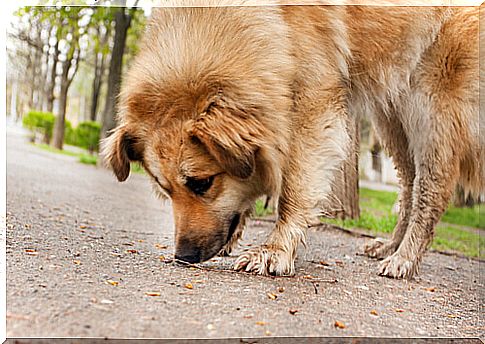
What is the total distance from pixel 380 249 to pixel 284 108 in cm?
100

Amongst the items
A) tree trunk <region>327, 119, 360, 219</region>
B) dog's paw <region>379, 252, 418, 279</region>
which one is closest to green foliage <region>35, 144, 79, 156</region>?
tree trunk <region>327, 119, 360, 219</region>

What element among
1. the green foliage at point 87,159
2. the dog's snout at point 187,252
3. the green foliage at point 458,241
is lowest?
the green foliage at point 458,241

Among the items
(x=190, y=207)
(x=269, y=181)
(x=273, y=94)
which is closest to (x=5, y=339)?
(x=190, y=207)

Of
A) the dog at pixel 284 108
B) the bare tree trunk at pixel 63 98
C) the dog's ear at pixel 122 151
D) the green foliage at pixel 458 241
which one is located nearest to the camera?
the dog at pixel 284 108

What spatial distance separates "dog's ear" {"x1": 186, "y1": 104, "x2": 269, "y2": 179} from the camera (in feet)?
5.87

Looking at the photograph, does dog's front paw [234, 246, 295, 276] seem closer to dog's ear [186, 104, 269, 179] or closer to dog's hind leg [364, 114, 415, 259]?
dog's ear [186, 104, 269, 179]

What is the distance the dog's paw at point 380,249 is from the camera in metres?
2.65

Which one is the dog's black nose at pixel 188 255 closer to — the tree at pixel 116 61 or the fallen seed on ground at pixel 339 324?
the fallen seed on ground at pixel 339 324

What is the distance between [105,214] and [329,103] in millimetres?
1337

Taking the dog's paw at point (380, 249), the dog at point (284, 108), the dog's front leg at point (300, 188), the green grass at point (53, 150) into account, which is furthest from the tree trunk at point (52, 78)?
the dog's paw at point (380, 249)

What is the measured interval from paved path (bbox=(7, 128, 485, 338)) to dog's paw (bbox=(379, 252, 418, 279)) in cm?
5

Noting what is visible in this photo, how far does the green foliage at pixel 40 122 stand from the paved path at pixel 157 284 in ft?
0.24

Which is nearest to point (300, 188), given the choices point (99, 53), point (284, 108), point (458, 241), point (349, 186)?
point (284, 108)

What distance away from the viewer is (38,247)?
6.45ft
